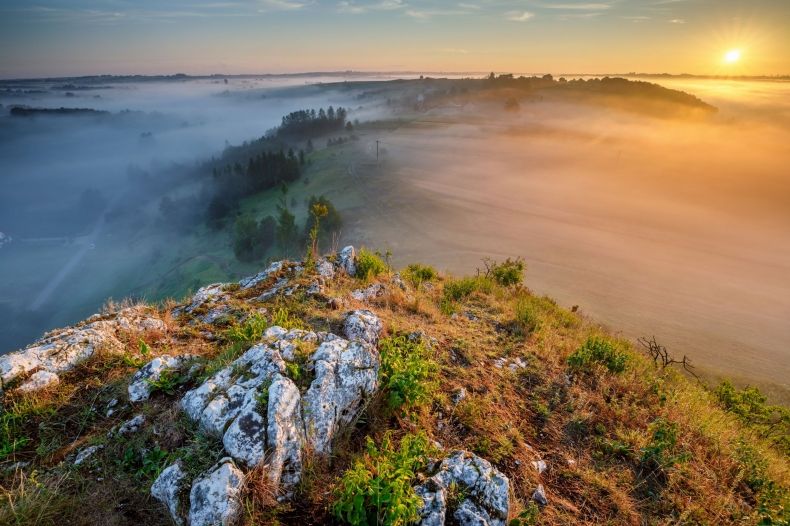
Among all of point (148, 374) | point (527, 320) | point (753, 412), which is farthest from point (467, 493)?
point (753, 412)

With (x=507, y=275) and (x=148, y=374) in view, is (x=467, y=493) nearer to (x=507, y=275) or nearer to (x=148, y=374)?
(x=148, y=374)

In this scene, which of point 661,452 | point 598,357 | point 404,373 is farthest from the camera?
point 598,357

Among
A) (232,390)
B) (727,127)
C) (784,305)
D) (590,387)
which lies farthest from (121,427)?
(727,127)

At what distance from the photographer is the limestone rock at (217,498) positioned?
3734 millimetres

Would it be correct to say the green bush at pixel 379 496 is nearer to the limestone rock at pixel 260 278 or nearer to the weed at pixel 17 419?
the weed at pixel 17 419

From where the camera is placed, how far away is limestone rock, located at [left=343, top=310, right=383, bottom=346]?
705cm

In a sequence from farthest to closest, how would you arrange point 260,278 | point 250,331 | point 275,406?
point 260,278 < point 250,331 < point 275,406

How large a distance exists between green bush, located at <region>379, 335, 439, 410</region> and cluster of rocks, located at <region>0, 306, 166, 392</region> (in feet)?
16.0

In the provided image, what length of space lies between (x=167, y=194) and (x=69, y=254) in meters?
47.9

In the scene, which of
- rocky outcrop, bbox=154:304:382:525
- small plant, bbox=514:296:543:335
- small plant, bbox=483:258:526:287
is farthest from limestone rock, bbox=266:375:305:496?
small plant, bbox=483:258:526:287

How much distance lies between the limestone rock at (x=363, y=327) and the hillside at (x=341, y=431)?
46mm

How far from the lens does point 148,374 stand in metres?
5.49

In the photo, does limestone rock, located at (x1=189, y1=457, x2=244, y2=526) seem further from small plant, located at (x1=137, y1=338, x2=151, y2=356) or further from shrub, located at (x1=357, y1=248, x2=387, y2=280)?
shrub, located at (x1=357, y1=248, x2=387, y2=280)

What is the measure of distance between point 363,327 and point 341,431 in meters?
2.33
